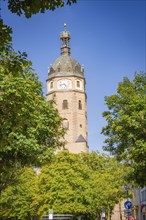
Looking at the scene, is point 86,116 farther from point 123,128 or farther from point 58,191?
point 123,128

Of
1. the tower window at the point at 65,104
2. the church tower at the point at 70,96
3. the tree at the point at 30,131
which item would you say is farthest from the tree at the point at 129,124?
the tower window at the point at 65,104

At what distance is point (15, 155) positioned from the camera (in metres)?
21.1

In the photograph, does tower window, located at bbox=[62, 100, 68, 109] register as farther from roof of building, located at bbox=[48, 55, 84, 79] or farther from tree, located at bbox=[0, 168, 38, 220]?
tree, located at bbox=[0, 168, 38, 220]

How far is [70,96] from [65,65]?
30.1ft

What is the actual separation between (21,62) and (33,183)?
5027 centimetres

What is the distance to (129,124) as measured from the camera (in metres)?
23.0

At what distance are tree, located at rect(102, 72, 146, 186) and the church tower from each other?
175ft

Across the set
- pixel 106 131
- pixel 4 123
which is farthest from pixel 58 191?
pixel 4 123

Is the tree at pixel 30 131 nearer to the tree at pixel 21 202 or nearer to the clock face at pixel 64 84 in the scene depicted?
the tree at pixel 21 202

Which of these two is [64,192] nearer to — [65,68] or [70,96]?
[70,96]

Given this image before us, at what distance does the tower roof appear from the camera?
292ft

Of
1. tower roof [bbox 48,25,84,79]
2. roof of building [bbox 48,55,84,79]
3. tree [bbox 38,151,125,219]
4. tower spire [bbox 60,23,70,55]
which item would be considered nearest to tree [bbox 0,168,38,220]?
tree [bbox 38,151,125,219]

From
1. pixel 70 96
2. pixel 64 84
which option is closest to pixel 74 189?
pixel 70 96

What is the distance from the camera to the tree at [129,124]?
22859 millimetres
